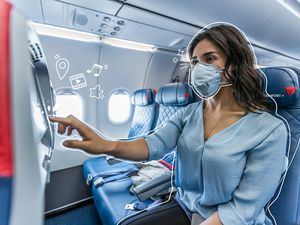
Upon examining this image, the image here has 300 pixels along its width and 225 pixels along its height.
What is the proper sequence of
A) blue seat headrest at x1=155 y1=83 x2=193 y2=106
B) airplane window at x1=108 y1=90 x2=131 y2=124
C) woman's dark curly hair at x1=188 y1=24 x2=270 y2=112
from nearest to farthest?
woman's dark curly hair at x1=188 y1=24 x2=270 y2=112
blue seat headrest at x1=155 y1=83 x2=193 y2=106
airplane window at x1=108 y1=90 x2=131 y2=124

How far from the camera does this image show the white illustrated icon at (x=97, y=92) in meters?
2.29

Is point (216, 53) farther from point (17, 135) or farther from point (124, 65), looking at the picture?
point (124, 65)

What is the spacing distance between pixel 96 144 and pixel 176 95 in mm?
1273

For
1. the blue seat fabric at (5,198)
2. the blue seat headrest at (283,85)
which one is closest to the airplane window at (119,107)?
the blue seat headrest at (283,85)

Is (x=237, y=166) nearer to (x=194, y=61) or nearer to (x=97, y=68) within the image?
(x=194, y=61)

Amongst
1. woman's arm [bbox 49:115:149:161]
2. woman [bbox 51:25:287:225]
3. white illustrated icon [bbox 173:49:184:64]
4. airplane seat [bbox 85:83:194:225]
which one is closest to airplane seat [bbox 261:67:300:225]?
woman [bbox 51:25:287:225]

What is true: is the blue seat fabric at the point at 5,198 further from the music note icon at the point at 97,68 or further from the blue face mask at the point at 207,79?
the music note icon at the point at 97,68

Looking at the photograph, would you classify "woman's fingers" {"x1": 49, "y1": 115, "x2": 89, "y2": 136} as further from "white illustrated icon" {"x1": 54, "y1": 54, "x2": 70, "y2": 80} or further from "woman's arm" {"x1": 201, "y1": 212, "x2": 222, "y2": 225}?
"white illustrated icon" {"x1": 54, "y1": 54, "x2": 70, "y2": 80}

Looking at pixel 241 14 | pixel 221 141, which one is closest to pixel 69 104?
pixel 221 141

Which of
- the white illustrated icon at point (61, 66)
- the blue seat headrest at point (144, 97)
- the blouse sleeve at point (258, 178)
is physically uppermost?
the white illustrated icon at point (61, 66)

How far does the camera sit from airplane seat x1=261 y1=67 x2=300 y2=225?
90 centimetres

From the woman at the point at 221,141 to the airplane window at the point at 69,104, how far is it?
1.47 metres

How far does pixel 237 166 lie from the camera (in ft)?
2.36

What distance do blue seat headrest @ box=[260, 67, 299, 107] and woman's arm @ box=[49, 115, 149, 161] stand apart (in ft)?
2.36
